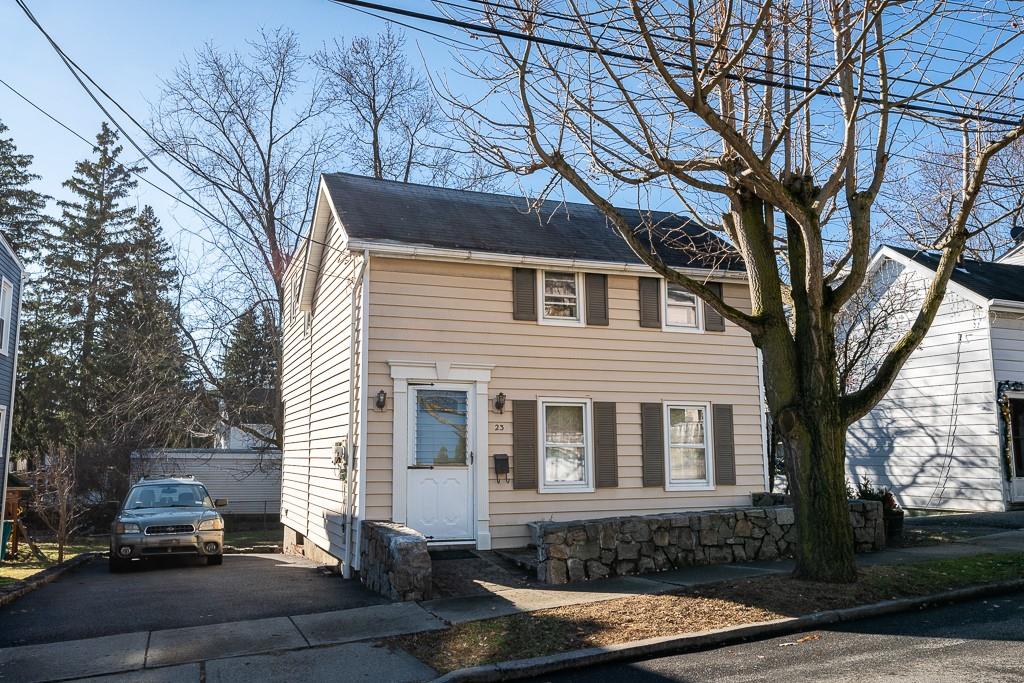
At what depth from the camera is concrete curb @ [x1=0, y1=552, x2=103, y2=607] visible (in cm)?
954

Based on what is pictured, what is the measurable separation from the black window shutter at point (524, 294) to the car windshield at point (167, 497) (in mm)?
6799

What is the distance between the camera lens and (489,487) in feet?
37.9

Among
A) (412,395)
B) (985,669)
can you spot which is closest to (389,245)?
(412,395)

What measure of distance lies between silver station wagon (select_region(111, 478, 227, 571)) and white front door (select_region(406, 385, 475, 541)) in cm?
441

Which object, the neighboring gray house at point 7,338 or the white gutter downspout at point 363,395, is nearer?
the white gutter downspout at point 363,395

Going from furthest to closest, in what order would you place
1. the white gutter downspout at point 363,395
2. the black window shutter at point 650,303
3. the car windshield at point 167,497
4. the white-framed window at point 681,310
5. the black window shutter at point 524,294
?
1. the car windshield at point 167,497
2. the white-framed window at point 681,310
3. the black window shutter at point 650,303
4. the black window shutter at point 524,294
5. the white gutter downspout at point 363,395

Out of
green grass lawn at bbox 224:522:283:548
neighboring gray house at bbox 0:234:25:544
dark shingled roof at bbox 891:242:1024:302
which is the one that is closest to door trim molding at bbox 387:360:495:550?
dark shingled roof at bbox 891:242:1024:302

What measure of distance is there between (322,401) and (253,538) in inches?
447

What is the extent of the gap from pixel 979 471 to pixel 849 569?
10425 mm

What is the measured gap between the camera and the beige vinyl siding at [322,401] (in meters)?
12.1

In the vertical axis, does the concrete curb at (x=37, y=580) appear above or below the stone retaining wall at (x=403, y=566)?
below

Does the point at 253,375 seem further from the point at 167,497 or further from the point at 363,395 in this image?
the point at 363,395

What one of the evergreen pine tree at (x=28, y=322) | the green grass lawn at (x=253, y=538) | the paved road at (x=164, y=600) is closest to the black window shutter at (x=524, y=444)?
the paved road at (x=164, y=600)

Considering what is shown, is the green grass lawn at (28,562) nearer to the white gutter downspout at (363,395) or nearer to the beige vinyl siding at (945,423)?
the white gutter downspout at (363,395)
